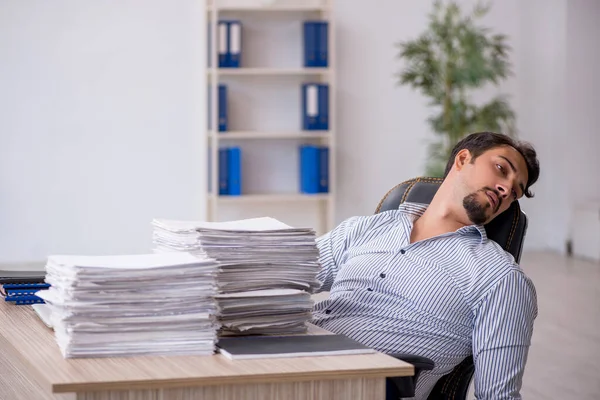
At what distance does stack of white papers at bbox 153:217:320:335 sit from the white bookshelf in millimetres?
4659

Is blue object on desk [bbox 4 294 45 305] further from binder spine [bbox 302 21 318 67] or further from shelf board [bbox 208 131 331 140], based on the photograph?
binder spine [bbox 302 21 318 67]

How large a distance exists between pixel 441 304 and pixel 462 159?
0.44 m

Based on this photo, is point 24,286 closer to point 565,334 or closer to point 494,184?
point 494,184

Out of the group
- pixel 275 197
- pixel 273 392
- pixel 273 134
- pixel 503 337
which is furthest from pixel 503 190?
pixel 275 197

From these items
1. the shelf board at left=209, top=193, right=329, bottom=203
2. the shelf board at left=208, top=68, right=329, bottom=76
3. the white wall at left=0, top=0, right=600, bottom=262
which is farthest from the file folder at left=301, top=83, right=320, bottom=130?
the shelf board at left=209, top=193, right=329, bottom=203

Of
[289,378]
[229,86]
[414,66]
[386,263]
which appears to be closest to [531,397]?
[386,263]

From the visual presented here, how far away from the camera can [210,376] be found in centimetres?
129

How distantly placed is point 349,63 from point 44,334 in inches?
209

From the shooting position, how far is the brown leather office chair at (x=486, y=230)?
6.58ft

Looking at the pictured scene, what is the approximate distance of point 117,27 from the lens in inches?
248

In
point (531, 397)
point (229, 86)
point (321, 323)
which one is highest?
point (229, 86)

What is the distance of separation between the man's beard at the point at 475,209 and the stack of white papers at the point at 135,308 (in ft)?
2.77

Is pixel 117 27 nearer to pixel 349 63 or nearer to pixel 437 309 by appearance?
pixel 349 63

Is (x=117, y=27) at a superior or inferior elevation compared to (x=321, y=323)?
superior
